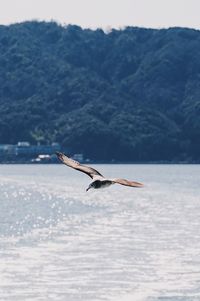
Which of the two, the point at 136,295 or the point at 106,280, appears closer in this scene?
the point at 136,295

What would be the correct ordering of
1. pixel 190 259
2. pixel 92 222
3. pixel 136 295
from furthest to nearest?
pixel 92 222 < pixel 190 259 < pixel 136 295

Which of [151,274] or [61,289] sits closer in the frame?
[61,289]

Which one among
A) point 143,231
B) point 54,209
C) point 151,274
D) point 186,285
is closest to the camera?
point 186,285

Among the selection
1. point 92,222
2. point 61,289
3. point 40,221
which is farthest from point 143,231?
point 61,289

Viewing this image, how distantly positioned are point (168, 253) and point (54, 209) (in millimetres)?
85457

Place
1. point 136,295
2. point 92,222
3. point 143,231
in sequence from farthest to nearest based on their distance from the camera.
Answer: point 92,222
point 143,231
point 136,295

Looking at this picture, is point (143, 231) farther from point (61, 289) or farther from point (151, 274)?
point (61, 289)

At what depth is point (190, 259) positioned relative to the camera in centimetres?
10288

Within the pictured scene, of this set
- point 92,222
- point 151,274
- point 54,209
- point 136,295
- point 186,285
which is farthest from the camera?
point 54,209

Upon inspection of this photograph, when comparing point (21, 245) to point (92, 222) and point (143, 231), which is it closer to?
point (143, 231)

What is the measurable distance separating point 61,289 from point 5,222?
79737mm

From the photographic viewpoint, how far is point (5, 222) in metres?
160

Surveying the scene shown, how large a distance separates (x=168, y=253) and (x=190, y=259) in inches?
225

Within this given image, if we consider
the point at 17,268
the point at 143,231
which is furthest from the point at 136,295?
the point at 143,231
